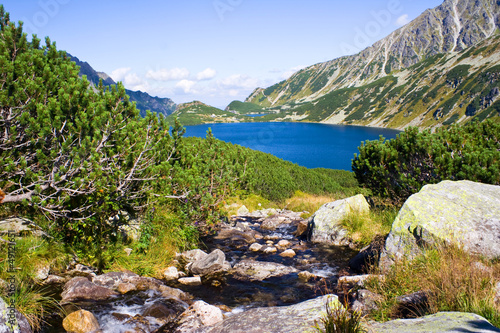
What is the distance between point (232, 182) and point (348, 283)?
768 cm

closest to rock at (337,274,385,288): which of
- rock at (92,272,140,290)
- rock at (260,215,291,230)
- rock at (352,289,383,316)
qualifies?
rock at (352,289,383,316)

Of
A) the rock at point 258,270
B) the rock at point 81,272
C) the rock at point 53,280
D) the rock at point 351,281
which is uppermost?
the rock at point 53,280

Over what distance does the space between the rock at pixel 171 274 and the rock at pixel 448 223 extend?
6.85 metres

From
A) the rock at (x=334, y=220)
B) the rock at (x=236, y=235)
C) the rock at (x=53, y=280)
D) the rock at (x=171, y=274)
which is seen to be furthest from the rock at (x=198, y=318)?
the rock at (x=334, y=220)

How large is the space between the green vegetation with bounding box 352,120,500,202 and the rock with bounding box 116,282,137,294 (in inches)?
491

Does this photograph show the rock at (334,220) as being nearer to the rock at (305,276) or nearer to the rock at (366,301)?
the rock at (305,276)

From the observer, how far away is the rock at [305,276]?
1112 centimetres

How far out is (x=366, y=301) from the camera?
6.88m

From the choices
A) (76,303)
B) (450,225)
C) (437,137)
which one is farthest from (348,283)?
(437,137)

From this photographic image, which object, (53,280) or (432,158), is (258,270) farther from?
(432,158)

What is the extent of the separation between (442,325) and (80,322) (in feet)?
23.2

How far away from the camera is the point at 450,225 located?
28.3ft

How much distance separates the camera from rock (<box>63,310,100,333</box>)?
22.0 feet

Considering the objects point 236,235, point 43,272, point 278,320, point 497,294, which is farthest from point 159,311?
point 236,235
